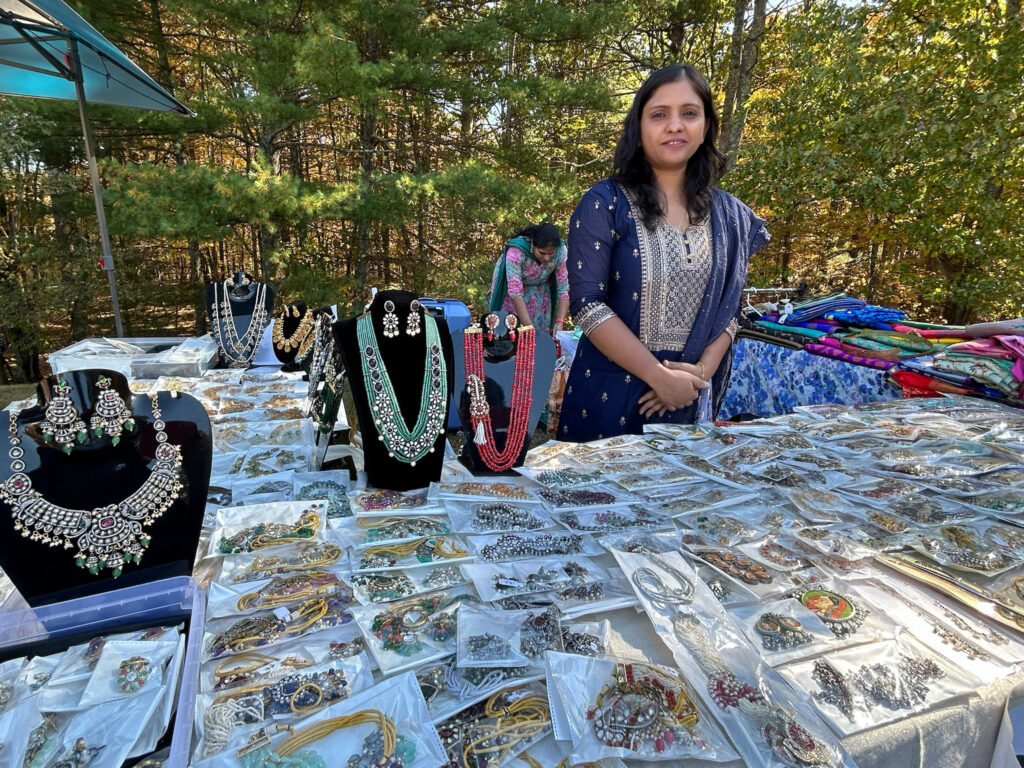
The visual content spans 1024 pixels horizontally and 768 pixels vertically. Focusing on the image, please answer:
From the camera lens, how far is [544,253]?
340cm

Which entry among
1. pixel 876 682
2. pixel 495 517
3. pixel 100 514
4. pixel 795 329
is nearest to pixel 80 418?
pixel 100 514

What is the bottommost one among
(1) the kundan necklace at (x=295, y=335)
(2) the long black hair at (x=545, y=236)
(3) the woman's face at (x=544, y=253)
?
(1) the kundan necklace at (x=295, y=335)

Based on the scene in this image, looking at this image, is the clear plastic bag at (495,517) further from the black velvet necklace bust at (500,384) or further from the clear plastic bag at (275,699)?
the clear plastic bag at (275,699)

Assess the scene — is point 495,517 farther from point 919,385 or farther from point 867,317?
point 867,317

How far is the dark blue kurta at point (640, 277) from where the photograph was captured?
1.57m

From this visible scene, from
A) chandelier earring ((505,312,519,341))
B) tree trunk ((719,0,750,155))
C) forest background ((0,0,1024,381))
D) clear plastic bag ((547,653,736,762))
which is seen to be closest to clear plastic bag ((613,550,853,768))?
clear plastic bag ((547,653,736,762))

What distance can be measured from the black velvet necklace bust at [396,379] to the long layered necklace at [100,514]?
Answer: 442 millimetres

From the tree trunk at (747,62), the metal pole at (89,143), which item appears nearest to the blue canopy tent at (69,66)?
the metal pole at (89,143)

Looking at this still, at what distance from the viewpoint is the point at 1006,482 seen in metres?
1.40

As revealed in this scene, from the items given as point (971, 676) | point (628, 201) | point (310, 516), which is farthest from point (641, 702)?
point (628, 201)

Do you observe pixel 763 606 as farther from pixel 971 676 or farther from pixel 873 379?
pixel 873 379

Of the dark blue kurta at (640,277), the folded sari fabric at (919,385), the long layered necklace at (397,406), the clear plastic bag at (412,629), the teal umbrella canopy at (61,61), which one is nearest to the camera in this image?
the clear plastic bag at (412,629)

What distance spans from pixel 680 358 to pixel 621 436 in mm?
299

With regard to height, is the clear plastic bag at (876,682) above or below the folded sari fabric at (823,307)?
below
